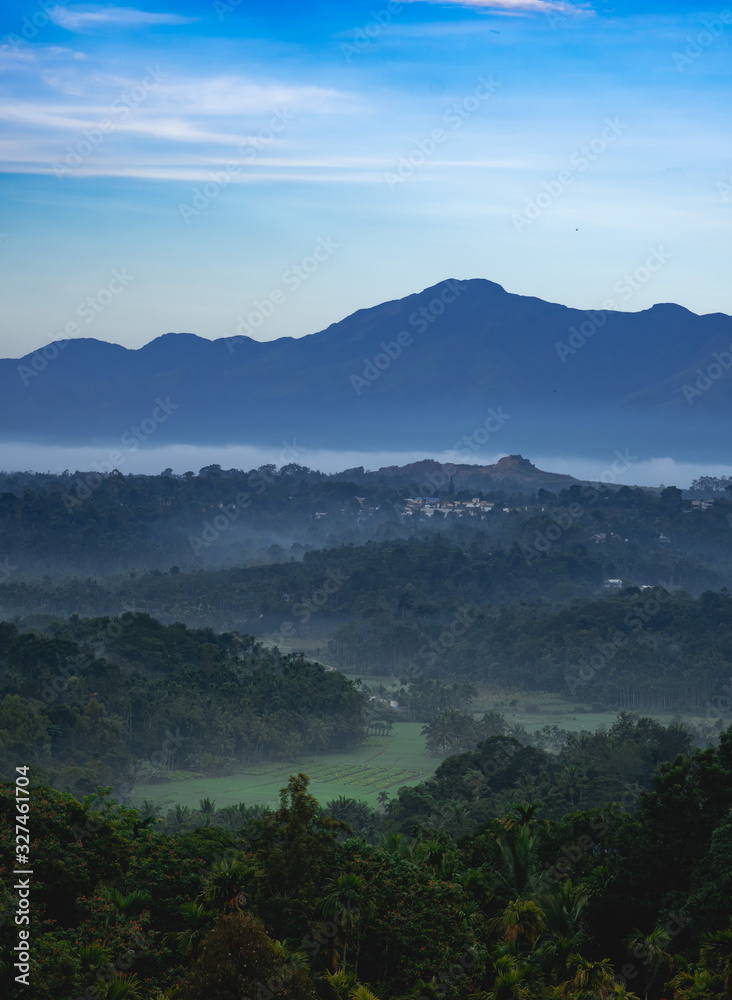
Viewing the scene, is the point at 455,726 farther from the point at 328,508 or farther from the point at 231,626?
the point at 328,508

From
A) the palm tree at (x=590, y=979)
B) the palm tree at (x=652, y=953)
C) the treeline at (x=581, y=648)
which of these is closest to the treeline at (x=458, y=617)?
the treeline at (x=581, y=648)

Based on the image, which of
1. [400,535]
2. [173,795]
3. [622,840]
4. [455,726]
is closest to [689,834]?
[622,840]

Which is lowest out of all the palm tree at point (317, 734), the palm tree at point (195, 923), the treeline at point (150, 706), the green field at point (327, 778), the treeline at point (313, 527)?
the green field at point (327, 778)

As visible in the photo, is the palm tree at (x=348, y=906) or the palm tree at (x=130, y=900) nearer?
the palm tree at (x=348, y=906)

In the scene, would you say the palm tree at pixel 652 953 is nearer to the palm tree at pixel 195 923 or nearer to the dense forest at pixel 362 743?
the dense forest at pixel 362 743

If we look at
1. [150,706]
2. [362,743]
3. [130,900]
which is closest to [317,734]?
[362,743]

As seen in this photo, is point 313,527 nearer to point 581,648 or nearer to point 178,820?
point 581,648

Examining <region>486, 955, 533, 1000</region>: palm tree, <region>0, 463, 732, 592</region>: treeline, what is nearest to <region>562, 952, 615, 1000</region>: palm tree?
<region>486, 955, 533, 1000</region>: palm tree
